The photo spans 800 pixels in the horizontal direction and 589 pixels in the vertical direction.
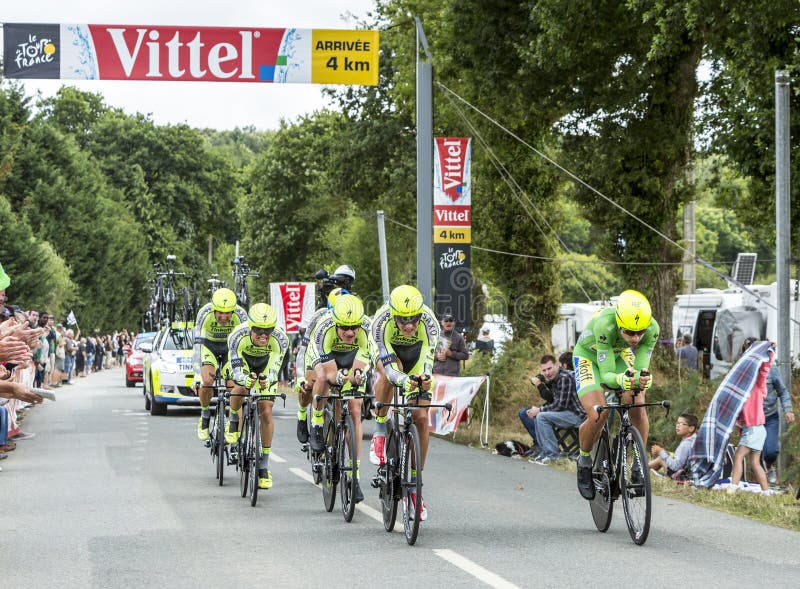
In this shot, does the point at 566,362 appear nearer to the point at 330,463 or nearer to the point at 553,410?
the point at 553,410

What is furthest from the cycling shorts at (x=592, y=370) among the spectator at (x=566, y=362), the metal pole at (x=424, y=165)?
the metal pole at (x=424, y=165)

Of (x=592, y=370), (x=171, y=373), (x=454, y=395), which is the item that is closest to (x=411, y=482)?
(x=592, y=370)

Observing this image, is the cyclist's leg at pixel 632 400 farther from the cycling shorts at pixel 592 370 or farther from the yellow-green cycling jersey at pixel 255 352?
the yellow-green cycling jersey at pixel 255 352

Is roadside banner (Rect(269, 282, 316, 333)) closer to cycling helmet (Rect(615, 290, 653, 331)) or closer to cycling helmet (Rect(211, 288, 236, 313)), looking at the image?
cycling helmet (Rect(211, 288, 236, 313))

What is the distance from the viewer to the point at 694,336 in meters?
36.3

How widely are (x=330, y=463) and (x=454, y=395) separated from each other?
8516 mm

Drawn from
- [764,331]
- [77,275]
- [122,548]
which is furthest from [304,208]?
[122,548]

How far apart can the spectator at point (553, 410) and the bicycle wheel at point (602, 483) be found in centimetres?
612

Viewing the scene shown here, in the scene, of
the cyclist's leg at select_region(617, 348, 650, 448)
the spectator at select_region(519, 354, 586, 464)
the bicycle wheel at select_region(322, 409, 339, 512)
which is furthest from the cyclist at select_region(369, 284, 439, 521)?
the spectator at select_region(519, 354, 586, 464)

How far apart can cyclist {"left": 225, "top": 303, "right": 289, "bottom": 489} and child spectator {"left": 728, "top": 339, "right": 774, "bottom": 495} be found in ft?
15.5

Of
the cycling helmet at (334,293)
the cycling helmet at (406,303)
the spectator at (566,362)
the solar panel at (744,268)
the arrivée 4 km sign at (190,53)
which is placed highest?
the arrivée 4 km sign at (190,53)

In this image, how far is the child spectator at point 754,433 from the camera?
13766mm

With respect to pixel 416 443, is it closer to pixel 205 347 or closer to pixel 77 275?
pixel 205 347

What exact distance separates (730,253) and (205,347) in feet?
325
